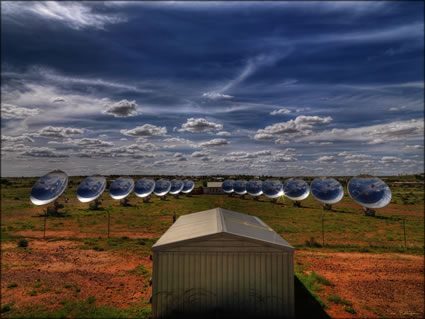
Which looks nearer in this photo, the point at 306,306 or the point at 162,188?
the point at 306,306

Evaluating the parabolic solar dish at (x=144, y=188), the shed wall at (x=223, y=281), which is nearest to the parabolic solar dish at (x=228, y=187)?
the parabolic solar dish at (x=144, y=188)

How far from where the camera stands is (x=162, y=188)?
73500mm

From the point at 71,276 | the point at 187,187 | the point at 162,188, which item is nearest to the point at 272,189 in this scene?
the point at 162,188

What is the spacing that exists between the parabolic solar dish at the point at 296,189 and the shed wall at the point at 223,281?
4700cm

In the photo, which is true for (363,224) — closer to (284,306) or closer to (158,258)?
(284,306)

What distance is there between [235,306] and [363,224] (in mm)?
35977

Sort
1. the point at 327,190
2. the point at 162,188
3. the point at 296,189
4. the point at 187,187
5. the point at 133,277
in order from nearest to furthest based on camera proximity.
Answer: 1. the point at 133,277
2. the point at 327,190
3. the point at 296,189
4. the point at 162,188
5. the point at 187,187

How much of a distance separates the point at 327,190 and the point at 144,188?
4529 cm

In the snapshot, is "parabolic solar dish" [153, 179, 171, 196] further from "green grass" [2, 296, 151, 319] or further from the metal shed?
the metal shed

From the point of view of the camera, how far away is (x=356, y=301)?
14.0 meters

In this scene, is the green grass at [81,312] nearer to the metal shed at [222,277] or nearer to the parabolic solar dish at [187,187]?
the metal shed at [222,277]

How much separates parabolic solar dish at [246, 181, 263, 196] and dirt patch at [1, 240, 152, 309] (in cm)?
5458

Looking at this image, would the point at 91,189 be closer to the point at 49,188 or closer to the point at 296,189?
the point at 49,188

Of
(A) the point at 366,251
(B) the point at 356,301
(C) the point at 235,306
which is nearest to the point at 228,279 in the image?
(C) the point at 235,306
